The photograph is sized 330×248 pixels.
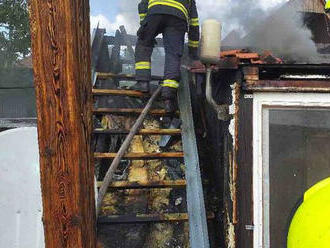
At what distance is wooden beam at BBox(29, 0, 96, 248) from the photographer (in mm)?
1719

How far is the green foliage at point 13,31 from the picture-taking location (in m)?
13.6

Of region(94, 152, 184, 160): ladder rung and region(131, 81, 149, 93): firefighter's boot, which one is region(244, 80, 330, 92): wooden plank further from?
region(131, 81, 149, 93): firefighter's boot

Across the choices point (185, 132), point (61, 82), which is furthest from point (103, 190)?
point (61, 82)

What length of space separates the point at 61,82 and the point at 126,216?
79.1 inches

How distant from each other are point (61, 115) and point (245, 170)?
6.48ft

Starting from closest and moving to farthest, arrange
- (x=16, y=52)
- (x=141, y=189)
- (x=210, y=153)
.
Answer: (x=141, y=189) < (x=210, y=153) < (x=16, y=52)

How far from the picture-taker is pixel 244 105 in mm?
3293

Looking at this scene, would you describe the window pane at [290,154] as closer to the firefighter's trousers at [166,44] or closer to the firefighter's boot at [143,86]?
the firefighter's trousers at [166,44]

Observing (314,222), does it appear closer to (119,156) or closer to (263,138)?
(263,138)

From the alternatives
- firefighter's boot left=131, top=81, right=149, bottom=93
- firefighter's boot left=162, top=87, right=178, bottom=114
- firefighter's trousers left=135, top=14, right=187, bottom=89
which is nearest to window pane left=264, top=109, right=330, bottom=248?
firefighter's boot left=162, top=87, right=178, bottom=114

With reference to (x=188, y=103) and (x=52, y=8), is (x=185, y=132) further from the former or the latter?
(x=52, y=8)

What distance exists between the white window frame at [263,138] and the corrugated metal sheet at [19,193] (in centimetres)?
188

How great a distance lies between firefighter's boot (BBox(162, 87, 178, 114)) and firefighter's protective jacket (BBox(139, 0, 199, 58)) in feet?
2.40

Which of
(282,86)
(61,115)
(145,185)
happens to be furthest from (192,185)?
(61,115)
